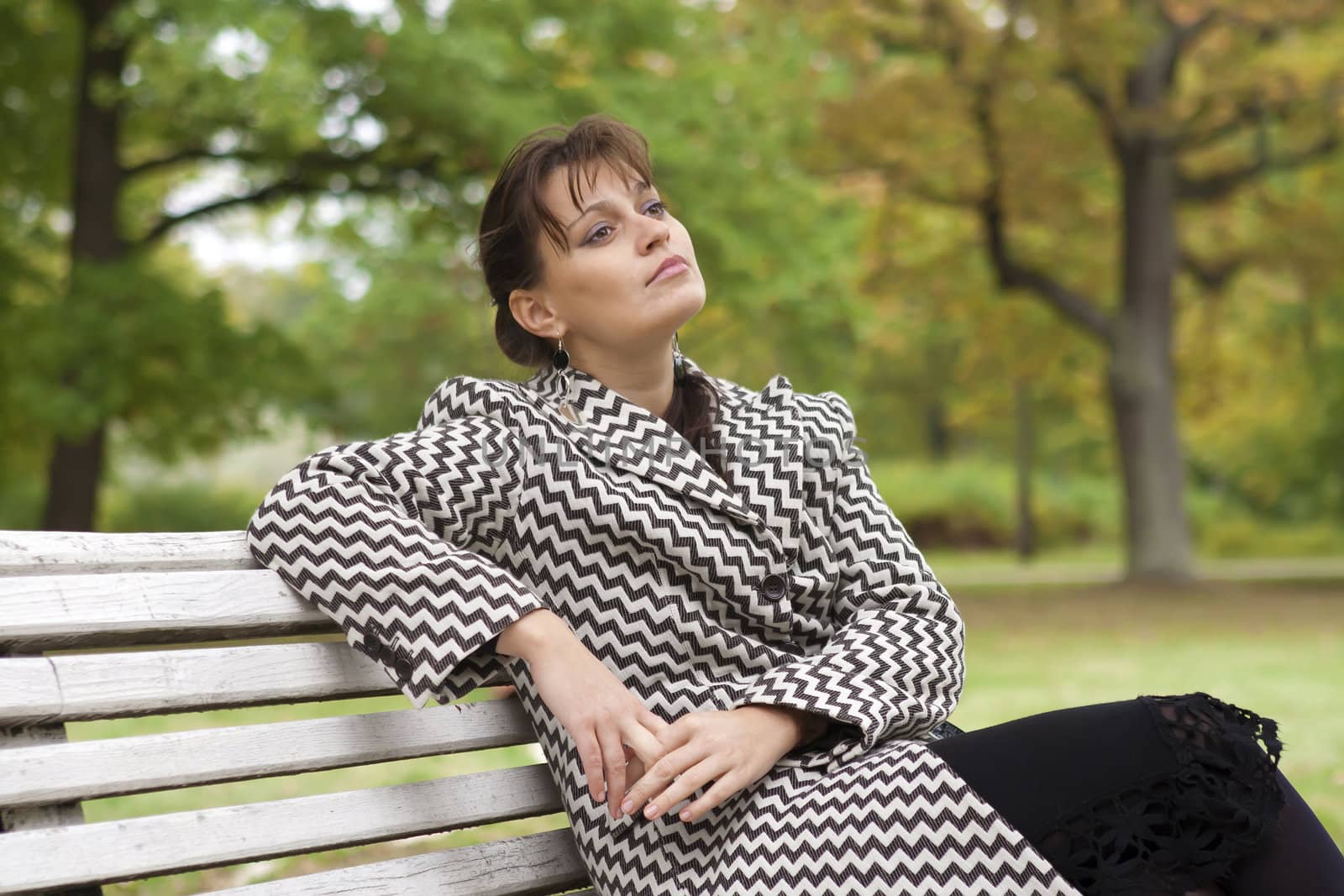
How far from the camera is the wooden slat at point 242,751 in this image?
1.83 metres

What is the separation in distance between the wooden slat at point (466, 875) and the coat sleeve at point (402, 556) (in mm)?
244

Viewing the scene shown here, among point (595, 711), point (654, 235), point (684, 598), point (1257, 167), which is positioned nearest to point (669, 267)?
point (654, 235)

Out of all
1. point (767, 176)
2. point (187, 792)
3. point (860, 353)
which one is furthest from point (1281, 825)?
point (860, 353)

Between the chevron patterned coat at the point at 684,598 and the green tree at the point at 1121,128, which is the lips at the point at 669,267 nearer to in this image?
the chevron patterned coat at the point at 684,598

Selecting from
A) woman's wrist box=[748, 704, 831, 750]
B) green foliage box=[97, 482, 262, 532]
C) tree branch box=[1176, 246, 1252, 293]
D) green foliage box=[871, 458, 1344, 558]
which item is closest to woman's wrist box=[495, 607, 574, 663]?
woman's wrist box=[748, 704, 831, 750]

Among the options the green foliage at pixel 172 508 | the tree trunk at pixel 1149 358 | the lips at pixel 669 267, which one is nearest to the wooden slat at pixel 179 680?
the lips at pixel 669 267

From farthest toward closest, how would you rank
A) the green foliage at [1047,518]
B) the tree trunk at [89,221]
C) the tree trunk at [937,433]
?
the tree trunk at [937,433] → the green foliage at [1047,518] → the tree trunk at [89,221]

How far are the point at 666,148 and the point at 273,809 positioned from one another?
10507 millimetres

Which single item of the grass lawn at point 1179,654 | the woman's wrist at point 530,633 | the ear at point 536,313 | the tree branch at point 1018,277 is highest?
the ear at point 536,313

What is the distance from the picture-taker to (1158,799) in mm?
1965

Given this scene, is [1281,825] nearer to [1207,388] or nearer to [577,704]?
[577,704]

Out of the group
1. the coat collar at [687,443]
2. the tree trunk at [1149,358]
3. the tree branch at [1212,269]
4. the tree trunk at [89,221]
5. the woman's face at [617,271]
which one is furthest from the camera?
the tree branch at [1212,269]

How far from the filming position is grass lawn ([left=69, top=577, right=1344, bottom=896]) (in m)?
5.35

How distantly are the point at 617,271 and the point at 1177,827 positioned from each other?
119 centimetres
